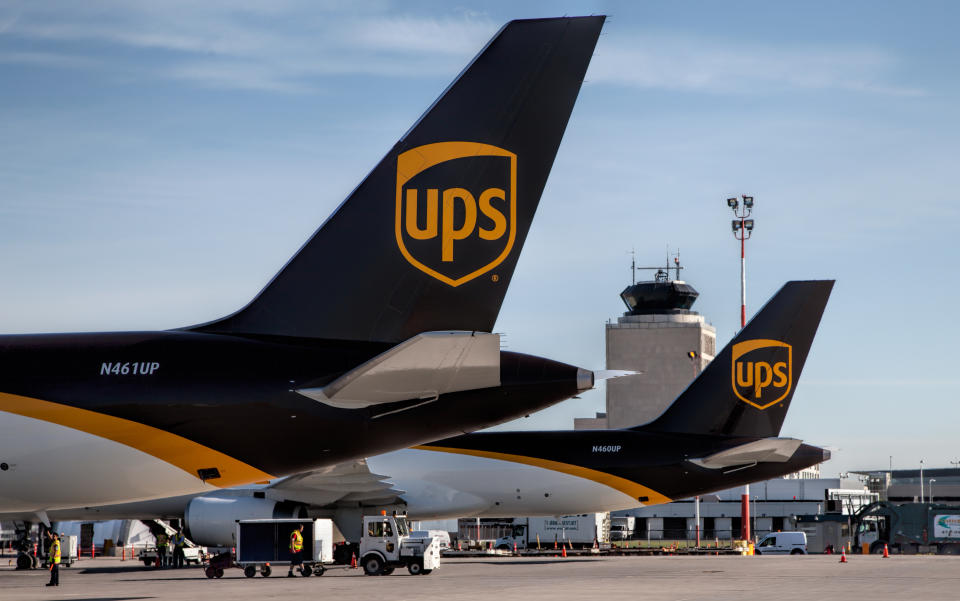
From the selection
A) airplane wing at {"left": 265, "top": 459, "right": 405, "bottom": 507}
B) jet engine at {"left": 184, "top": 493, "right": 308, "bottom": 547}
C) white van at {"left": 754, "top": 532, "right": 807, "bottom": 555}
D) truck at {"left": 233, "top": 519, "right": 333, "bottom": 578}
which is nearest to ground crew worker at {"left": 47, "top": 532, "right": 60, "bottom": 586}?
truck at {"left": 233, "top": 519, "right": 333, "bottom": 578}

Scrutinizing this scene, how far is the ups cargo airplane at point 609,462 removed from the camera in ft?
117

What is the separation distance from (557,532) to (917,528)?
68.9 ft

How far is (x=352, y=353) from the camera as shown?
1439 cm

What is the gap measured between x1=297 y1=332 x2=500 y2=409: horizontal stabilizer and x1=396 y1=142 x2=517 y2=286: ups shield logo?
1.50 metres

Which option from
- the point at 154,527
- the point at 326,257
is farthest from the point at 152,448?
the point at 154,527

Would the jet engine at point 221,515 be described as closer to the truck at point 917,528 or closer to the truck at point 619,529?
the truck at point 917,528

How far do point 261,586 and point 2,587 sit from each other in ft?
23.8

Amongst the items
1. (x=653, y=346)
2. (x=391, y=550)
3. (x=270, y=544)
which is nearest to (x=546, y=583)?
(x=391, y=550)

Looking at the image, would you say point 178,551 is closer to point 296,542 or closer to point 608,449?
point 296,542

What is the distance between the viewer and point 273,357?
14305mm

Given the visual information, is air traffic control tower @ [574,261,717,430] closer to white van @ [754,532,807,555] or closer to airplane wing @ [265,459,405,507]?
white van @ [754,532,807,555]

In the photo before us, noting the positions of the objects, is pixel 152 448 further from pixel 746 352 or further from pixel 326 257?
pixel 746 352

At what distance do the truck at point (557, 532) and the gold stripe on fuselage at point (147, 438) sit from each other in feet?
169

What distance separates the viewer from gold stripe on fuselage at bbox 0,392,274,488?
13844 millimetres
